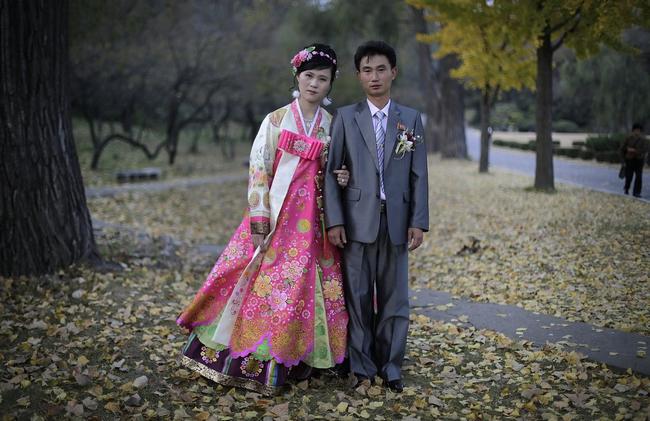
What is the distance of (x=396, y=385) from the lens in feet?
12.0

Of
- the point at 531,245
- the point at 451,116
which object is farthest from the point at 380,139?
the point at 451,116

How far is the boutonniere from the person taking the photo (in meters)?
3.56

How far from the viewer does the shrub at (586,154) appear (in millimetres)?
7265

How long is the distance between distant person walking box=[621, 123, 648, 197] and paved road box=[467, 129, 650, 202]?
94mm

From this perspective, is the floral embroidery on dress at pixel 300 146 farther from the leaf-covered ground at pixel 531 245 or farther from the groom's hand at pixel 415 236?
the leaf-covered ground at pixel 531 245

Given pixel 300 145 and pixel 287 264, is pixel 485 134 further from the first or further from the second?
pixel 287 264

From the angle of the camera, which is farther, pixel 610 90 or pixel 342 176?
pixel 610 90

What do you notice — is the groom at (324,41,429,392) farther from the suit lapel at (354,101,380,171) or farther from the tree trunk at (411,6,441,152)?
the tree trunk at (411,6,441,152)

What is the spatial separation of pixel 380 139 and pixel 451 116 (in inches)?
665

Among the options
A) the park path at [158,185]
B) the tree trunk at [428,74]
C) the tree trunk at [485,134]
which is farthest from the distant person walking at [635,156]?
the tree trunk at [428,74]

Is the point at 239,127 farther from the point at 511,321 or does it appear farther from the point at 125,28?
the point at 511,321

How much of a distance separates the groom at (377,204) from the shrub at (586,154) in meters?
4.45

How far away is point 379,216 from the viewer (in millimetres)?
3551

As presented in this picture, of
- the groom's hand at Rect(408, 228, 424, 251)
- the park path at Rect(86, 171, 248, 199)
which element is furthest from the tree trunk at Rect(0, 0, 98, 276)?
the park path at Rect(86, 171, 248, 199)
